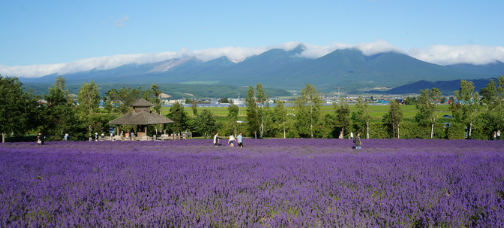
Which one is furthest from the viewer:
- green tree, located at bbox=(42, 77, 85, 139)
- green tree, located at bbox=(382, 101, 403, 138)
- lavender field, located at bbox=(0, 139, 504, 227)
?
green tree, located at bbox=(382, 101, 403, 138)

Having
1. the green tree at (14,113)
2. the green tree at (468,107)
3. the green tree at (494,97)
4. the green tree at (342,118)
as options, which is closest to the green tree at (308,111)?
the green tree at (342,118)

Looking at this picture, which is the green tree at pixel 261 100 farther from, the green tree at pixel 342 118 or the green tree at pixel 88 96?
the green tree at pixel 88 96

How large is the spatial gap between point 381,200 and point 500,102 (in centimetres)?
5187

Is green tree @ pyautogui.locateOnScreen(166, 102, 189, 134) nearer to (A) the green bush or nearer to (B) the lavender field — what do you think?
(A) the green bush

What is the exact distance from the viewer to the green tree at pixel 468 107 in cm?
3997

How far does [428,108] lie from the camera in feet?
144

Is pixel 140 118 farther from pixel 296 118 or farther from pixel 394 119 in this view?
pixel 394 119

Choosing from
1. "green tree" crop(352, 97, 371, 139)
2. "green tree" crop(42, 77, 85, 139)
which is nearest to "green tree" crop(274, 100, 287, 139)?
"green tree" crop(352, 97, 371, 139)

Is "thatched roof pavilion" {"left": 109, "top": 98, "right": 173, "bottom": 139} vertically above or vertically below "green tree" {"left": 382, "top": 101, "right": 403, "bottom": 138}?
above

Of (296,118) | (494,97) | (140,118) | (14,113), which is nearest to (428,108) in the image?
(494,97)

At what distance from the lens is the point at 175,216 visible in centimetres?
448

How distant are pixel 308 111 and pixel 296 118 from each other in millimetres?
1947

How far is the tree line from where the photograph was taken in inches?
1241

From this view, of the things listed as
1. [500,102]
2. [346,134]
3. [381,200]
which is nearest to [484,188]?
[381,200]
